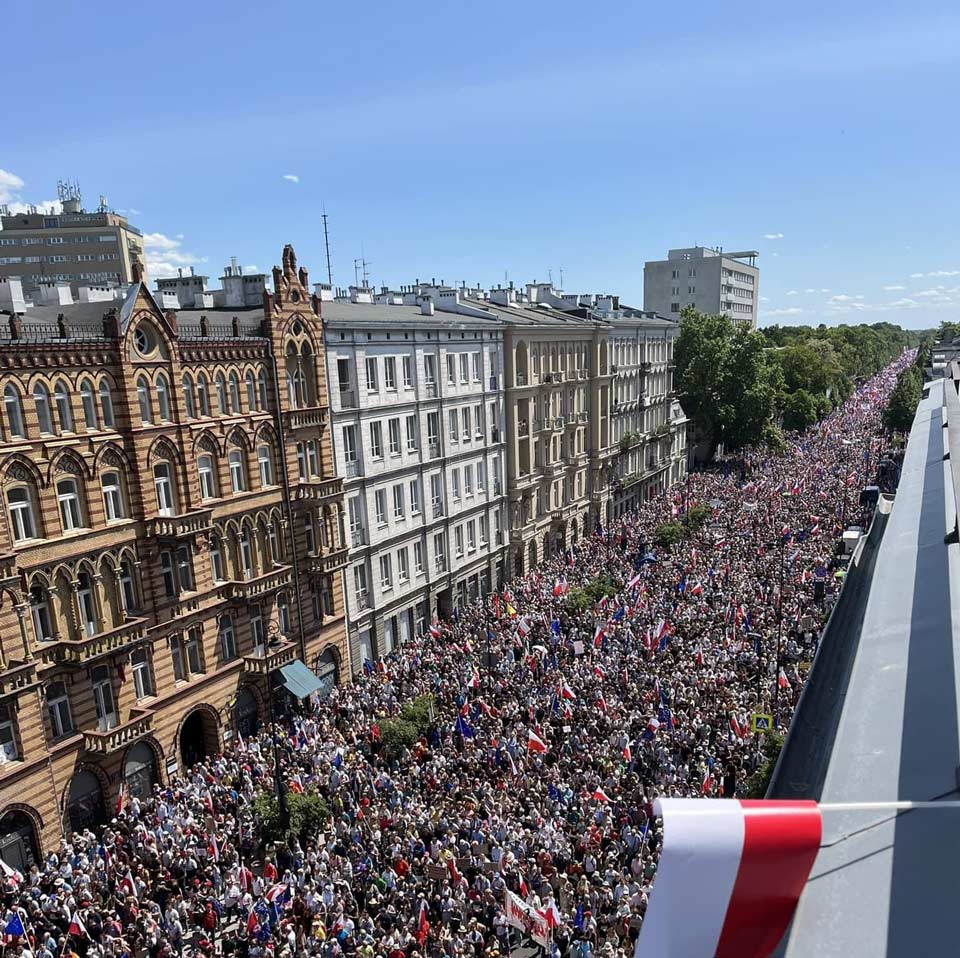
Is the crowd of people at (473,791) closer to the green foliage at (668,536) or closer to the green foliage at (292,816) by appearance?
the green foliage at (292,816)

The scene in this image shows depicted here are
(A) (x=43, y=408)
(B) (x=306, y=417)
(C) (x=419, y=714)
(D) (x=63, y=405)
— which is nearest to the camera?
(A) (x=43, y=408)

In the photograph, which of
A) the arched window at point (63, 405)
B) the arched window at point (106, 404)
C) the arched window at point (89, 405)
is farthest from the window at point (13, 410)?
the arched window at point (106, 404)

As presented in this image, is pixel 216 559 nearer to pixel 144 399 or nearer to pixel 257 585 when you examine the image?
pixel 257 585

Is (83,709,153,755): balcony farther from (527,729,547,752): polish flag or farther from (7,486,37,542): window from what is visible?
(527,729,547,752): polish flag

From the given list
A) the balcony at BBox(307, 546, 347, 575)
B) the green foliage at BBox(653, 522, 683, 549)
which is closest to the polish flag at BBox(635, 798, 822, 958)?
the balcony at BBox(307, 546, 347, 575)

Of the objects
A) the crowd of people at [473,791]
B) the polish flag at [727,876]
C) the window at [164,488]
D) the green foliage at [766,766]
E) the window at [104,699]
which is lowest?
the crowd of people at [473,791]

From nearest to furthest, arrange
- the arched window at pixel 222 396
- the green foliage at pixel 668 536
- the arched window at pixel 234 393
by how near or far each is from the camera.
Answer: the arched window at pixel 222 396 → the arched window at pixel 234 393 → the green foliage at pixel 668 536

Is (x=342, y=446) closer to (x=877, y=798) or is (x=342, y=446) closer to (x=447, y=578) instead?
(x=447, y=578)

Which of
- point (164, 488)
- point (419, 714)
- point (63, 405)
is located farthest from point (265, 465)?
point (419, 714)
